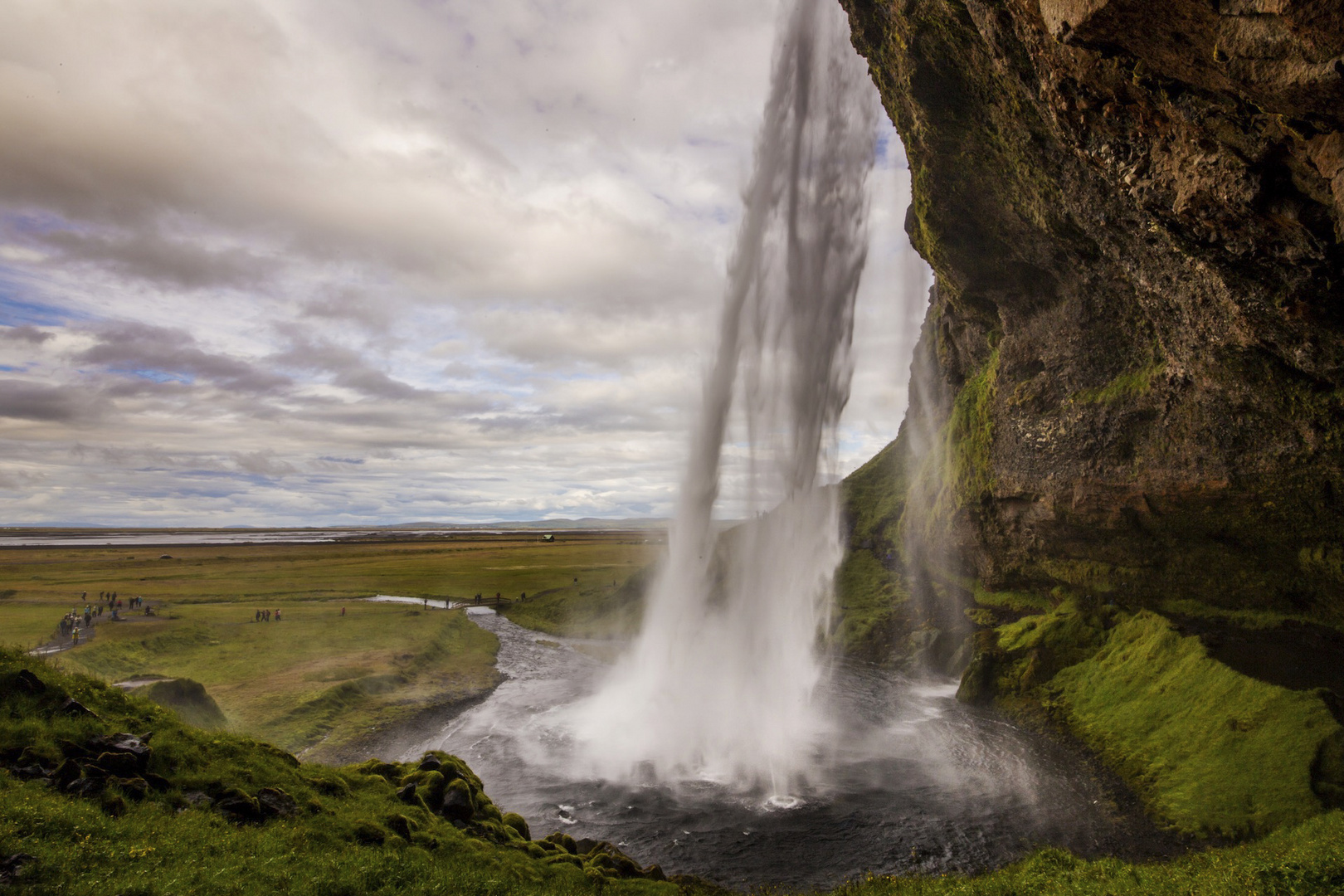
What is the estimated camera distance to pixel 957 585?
4938 centimetres

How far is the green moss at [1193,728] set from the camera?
20.8 m

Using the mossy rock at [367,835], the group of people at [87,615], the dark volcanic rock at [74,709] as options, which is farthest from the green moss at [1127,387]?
the group of people at [87,615]

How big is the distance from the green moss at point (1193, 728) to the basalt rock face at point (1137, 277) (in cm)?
567

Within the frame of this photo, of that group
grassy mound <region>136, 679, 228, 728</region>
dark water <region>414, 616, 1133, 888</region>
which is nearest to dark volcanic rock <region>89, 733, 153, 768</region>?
dark water <region>414, 616, 1133, 888</region>

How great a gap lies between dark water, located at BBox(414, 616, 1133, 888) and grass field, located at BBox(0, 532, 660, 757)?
666 cm

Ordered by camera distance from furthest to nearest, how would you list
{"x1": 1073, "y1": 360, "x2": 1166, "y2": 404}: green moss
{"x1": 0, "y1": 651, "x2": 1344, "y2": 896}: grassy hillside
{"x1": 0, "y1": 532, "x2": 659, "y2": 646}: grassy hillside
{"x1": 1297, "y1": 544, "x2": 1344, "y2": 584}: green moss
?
1. {"x1": 0, "y1": 532, "x2": 659, "y2": 646}: grassy hillside
2. {"x1": 1073, "y1": 360, "x2": 1166, "y2": 404}: green moss
3. {"x1": 1297, "y1": 544, "x2": 1344, "y2": 584}: green moss
4. {"x1": 0, "y1": 651, "x2": 1344, "y2": 896}: grassy hillside

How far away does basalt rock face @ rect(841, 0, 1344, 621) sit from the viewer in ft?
47.8

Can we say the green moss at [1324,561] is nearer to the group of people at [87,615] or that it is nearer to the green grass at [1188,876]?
the green grass at [1188,876]

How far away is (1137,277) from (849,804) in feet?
78.6

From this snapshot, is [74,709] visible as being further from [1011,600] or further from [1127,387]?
[1011,600]

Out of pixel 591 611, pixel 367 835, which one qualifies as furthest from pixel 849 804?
pixel 591 611

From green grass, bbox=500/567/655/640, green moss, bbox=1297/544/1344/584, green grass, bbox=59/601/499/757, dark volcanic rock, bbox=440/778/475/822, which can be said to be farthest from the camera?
green grass, bbox=500/567/655/640

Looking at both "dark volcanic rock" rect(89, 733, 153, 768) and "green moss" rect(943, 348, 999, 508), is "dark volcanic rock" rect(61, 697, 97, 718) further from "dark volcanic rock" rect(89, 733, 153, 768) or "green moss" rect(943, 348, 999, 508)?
"green moss" rect(943, 348, 999, 508)

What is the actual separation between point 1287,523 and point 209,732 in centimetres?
4000
